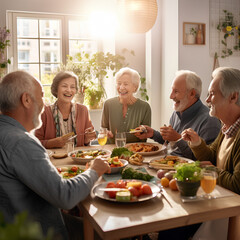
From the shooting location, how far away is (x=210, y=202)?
1306 millimetres

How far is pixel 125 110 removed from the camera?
3.20 meters

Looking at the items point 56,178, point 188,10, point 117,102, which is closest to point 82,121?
point 117,102

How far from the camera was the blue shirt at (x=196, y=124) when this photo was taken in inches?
87.7

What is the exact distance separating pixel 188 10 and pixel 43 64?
2.24 metres

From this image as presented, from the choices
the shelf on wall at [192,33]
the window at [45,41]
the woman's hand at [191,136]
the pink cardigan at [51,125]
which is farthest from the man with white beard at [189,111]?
the window at [45,41]

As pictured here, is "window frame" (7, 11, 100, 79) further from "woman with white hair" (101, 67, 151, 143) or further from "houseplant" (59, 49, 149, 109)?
"woman with white hair" (101, 67, 151, 143)

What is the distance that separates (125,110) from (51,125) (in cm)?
80

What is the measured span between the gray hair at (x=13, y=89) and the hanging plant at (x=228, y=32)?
3.62 m

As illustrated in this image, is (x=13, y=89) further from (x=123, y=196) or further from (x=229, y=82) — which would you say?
(x=229, y=82)

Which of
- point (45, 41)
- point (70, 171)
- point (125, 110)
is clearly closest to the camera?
point (70, 171)

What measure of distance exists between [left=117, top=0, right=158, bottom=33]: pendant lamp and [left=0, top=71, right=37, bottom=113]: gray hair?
6.07ft

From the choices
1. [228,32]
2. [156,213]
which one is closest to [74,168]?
[156,213]

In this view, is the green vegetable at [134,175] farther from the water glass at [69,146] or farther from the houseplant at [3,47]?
the houseplant at [3,47]

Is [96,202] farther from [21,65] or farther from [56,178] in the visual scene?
[21,65]
